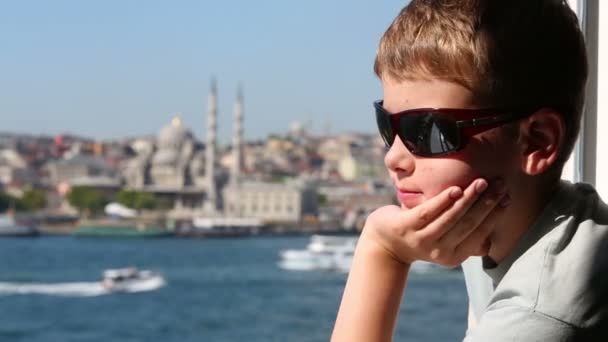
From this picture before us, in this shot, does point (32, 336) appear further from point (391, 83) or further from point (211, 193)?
point (391, 83)

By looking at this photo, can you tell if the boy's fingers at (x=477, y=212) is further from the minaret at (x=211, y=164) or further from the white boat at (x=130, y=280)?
the minaret at (x=211, y=164)

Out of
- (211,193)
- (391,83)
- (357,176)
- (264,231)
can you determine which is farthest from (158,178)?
(391,83)

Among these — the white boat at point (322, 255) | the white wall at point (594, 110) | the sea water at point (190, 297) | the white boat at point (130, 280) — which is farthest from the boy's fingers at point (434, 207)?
the white boat at point (130, 280)

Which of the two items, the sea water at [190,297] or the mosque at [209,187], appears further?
the mosque at [209,187]

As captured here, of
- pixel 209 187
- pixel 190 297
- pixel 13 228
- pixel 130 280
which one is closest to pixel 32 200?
pixel 13 228

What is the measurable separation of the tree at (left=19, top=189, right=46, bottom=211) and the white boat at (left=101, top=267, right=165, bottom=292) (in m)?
2.25

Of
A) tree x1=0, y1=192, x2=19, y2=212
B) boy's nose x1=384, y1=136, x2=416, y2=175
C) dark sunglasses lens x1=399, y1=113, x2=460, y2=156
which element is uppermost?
dark sunglasses lens x1=399, y1=113, x2=460, y2=156

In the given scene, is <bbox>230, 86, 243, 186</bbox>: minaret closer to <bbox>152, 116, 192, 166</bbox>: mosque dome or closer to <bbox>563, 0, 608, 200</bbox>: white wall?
<bbox>152, 116, 192, 166</bbox>: mosque dome

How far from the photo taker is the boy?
0.29 m

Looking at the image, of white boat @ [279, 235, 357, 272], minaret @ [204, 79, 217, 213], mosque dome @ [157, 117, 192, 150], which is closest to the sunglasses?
white boat @ [279, 235, 357, 272]

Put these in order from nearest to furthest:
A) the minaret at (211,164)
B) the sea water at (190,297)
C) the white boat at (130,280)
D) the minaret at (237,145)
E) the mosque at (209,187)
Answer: the sea water at (190,297)
the white boat at (130,280)
the mosque at (209,187)
the minaret at (211,164)
the minaret at (237,145)

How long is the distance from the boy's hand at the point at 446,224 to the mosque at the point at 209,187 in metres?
20.5

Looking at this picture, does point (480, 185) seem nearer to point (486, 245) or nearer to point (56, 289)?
point (486, 245)

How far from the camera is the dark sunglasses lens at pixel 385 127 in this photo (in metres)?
0.33
